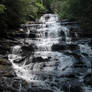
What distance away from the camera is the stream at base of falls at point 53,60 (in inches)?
384

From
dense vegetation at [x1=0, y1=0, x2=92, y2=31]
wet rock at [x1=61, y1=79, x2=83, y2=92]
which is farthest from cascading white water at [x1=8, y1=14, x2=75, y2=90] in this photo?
dense vegetation at [x1=0, y1=0, x2=92, y2=31]

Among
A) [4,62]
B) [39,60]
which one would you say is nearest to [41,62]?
[39,60]

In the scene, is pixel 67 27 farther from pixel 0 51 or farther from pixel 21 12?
pixel 0 51

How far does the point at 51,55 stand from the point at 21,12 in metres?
7.26

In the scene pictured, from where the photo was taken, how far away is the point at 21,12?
1891cm

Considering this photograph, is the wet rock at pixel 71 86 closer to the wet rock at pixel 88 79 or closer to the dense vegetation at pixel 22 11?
the wet rock at pixel 88 79

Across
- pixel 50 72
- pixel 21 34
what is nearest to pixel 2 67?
pixel 50 72

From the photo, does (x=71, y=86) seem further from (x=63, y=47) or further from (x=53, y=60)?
(x=63, y=47)

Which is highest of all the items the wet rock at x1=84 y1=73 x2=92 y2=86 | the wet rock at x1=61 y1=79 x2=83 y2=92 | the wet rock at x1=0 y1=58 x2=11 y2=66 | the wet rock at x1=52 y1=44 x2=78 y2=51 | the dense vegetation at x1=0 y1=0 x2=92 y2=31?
the dense vegetation at x1=0 y1=0 x2=92 y2=31

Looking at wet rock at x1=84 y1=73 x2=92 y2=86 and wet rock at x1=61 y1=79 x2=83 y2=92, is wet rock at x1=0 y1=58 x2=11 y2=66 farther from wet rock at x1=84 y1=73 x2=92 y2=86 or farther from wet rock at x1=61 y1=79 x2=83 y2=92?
wet rock at x1=84 y1=73 x2=92 y2=86

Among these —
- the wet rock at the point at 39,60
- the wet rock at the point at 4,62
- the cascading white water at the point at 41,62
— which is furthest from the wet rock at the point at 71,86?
the wet rock at the point at 4,62

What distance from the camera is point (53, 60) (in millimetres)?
12719

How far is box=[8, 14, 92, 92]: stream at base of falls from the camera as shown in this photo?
32.0 ft

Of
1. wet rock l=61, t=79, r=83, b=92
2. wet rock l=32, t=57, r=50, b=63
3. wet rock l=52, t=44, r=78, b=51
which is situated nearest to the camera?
wet rock l=61, t=79, r=83, b=92
